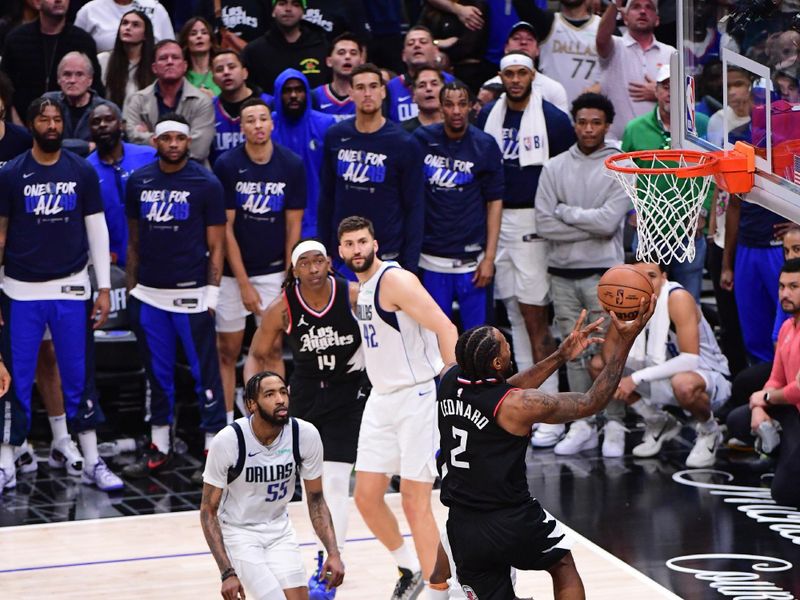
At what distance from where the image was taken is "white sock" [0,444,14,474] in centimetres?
895

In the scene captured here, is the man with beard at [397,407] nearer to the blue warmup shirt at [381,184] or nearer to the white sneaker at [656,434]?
the blue warmup shirt at [381,184]

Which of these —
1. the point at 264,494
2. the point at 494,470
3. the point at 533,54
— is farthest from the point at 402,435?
the point at 533,54

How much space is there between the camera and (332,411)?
7316mm

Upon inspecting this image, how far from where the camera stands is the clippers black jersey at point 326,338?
7.30m

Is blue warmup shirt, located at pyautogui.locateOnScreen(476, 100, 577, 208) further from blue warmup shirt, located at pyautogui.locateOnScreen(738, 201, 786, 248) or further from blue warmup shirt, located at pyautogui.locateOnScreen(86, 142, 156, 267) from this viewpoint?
blue warmup shirt, located at pyautogui.locateOnScreen(86, 142, 156, 267)

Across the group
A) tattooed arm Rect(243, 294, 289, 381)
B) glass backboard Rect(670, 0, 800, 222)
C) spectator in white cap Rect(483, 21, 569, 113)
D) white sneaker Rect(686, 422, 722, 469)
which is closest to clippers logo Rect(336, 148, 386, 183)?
spectator in white cap Rect(483, 21, 569, 113)

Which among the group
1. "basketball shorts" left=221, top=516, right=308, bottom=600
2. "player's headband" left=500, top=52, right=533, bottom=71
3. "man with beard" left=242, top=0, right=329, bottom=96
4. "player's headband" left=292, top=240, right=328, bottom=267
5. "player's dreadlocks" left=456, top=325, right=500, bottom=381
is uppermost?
"man with beard" left=242, top=0, right=329, bottom=96

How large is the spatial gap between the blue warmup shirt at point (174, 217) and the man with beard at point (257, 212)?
0.96 ft

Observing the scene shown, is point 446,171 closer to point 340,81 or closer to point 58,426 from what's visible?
point 340,81

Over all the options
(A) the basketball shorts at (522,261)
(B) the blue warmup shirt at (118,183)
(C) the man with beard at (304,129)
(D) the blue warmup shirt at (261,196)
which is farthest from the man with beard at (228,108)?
(A) the basketball shorts at (522,261)

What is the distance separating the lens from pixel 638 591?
7.10m

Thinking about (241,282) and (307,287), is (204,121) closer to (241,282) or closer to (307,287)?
(241,282)

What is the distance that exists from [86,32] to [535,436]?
4.52m

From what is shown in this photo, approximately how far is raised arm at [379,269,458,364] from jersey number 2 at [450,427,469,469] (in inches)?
38.1
